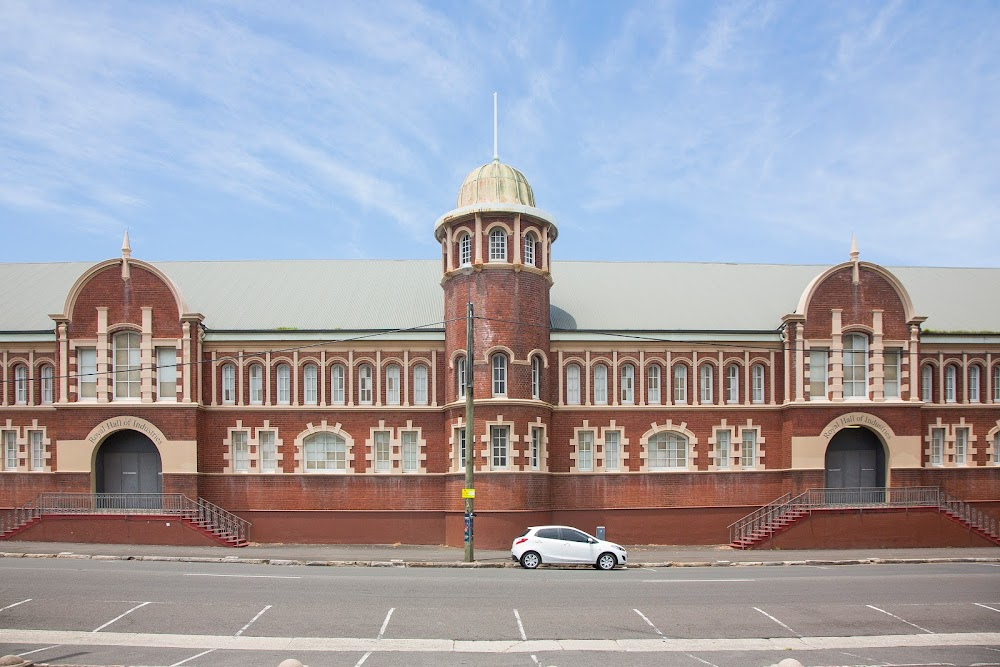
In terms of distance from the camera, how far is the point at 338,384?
3966cm

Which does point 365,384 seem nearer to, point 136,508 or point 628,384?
point 136,508

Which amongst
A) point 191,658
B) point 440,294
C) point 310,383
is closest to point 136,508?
point 310,383

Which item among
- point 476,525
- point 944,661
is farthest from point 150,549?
point 944,661

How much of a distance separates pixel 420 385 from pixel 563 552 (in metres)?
11.8

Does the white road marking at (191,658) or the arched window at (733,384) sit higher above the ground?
the arched window at (733,384)

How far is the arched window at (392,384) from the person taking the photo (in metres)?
39.6

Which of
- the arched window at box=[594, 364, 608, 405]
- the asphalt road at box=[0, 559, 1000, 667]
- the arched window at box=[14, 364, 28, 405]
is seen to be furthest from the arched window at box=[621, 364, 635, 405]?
the arched window at box=[14, 364, 28, 405]

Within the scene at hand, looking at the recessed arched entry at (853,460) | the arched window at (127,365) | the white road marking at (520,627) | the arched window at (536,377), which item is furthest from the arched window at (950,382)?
the arched window at (127,365)

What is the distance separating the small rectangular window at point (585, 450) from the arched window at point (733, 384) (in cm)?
617

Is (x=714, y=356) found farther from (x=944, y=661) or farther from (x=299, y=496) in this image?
(x=944, y=661)

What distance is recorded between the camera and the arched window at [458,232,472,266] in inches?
1511

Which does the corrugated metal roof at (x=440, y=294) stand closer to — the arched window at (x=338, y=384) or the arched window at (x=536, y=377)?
the arched window at (x=338, y=384)

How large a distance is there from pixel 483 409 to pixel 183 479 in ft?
40.1

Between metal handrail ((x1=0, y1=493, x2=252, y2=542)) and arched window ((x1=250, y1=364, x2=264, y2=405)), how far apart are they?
458 cm
